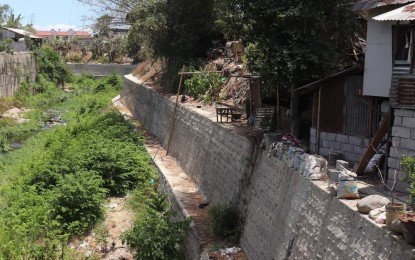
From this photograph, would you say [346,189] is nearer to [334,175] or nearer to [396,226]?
[334,175]

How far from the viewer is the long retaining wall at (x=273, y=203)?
23.7 feet

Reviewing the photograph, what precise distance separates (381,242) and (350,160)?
5227 mm

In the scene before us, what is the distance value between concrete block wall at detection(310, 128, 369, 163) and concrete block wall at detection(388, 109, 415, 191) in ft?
5.66

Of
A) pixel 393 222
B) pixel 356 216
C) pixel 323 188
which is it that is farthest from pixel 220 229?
pixel 393 222

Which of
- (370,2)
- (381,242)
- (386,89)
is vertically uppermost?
(370,2)

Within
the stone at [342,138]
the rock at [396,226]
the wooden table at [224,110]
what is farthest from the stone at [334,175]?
the wooden table at [224,110]

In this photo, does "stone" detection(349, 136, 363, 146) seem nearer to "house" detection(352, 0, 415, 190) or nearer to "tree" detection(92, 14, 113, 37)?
"house" detection(352, 0, 415, 190)

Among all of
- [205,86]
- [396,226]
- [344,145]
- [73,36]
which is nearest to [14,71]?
[205,86]

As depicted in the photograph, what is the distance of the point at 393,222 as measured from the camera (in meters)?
6.56

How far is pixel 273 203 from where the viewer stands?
1071 cm

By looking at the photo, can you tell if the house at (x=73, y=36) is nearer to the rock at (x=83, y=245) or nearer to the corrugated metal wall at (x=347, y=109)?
the rock at (x=83, y=245)

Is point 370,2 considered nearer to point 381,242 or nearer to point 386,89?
point 386,89

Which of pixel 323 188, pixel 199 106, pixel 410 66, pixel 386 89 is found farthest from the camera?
pixel 199 106

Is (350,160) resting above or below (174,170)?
above
